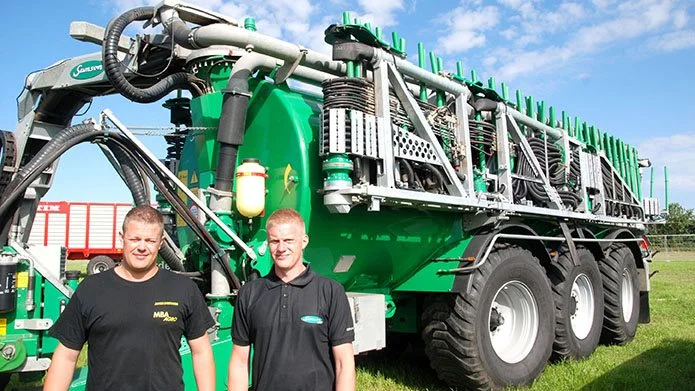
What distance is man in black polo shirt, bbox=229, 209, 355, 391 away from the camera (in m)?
2.55

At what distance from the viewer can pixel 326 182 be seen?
412cm

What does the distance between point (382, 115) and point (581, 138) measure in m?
4.35

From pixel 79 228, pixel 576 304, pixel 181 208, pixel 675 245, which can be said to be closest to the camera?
pixel 181 208

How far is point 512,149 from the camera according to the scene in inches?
246

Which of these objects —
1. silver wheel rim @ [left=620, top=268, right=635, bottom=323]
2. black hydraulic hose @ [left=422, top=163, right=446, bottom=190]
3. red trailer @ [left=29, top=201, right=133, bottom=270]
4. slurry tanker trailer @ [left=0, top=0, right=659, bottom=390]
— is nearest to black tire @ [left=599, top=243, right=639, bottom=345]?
silver wheel rim @ [left=620, top=268, right=635, bottom=323]

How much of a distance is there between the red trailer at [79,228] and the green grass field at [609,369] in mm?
14656

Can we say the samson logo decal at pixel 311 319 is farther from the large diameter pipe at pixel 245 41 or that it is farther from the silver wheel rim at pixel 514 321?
the silver wheel rim at pixel 514 321

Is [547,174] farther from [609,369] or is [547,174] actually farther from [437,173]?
[437,173]

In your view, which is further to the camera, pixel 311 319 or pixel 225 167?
pixel 225 167

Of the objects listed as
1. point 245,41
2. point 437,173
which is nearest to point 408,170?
point 437,173

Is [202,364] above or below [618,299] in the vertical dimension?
above

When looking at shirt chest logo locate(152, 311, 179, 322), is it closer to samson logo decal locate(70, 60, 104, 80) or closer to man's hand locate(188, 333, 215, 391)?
man's hand locate(188, 333, 215, 391)

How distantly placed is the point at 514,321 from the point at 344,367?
3.65m

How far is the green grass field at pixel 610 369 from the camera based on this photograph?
5.42m
